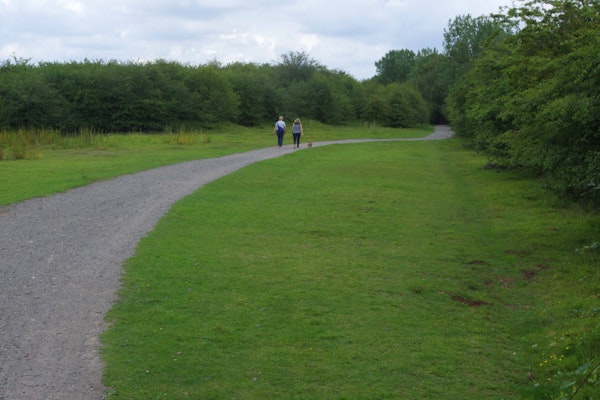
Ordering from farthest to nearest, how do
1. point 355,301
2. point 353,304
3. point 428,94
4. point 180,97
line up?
point 428,94 → point 180,97 → point 355,301 → point 353,304

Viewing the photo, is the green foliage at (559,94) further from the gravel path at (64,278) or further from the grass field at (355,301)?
the gravel path at (64,278)

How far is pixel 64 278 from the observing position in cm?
912

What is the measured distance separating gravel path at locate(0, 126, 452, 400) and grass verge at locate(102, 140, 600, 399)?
0.30m

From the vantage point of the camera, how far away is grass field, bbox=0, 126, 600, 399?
623 cm

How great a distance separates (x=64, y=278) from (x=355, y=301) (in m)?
4.02

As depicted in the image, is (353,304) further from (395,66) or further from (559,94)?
(395,66)

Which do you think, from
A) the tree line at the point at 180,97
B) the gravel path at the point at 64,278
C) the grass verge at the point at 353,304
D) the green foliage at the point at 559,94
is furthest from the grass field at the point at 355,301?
the tree line at the point at 180,97

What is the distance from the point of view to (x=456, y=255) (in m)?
12.2

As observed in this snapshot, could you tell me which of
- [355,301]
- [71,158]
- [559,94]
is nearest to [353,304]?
[355,301]

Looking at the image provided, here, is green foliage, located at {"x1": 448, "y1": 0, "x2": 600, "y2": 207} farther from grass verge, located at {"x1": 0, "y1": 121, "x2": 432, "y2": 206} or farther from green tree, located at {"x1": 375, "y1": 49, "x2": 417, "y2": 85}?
green tree, located at {"x1": 375, "y1": 49, "x2": 417, "y2": 85}

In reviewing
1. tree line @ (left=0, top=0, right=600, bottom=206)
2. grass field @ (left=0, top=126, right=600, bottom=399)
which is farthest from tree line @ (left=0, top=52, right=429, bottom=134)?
grass field @ (left=0, top=126, right=600, bottom=399)

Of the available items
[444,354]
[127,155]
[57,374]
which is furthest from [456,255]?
[127,155]

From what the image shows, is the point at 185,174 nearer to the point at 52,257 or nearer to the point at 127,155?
the point at 127,155

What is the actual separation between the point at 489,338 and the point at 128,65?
2329 inches
